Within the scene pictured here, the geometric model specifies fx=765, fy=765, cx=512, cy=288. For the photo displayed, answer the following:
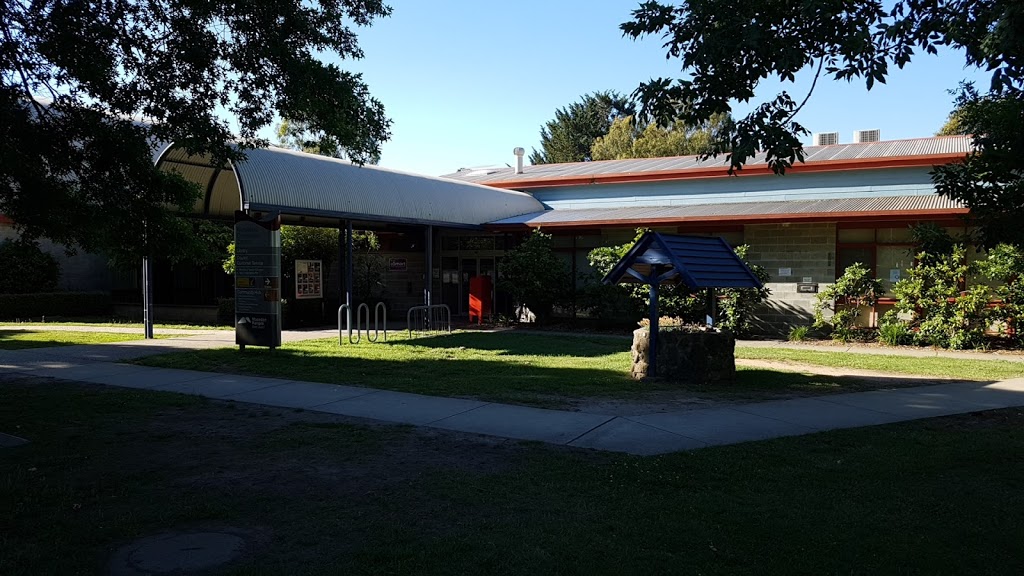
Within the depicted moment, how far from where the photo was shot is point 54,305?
24.7m

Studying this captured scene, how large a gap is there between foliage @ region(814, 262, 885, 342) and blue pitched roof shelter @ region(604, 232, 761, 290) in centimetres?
724

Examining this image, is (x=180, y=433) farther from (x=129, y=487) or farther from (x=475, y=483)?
(x=475, y=483)

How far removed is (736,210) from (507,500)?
1694cm

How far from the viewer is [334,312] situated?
82.9 ft

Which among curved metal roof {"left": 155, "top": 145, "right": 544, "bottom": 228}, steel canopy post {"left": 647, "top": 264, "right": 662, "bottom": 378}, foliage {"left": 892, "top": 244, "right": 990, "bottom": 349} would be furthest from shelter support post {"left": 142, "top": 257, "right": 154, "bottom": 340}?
foliage {"left": 892, "top": 244, "right": 990, "bottom": 349}

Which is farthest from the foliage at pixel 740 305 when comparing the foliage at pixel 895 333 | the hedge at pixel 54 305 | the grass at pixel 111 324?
the hedge at pixel 54 305

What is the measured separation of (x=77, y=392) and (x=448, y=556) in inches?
321

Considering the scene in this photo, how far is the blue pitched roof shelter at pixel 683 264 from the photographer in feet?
38.8

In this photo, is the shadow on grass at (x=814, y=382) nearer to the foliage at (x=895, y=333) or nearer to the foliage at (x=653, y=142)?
the foliage at (x=895, y=333)

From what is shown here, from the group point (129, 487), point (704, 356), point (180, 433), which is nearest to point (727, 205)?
point (704, 356)

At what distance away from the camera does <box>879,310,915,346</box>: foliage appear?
59.0ft

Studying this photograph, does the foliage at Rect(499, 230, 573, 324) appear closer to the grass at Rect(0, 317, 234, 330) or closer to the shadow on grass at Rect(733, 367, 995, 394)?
the grass at Rect(0, 317, 234, 330)

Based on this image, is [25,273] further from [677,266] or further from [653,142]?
[653,142]

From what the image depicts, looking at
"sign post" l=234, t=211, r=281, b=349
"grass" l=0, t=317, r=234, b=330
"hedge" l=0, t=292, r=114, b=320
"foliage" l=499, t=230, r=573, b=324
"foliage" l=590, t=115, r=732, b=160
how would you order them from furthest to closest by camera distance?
"foliage" l=590, t=115, r=732, b=160
"hedge" l=0, t=292, r=114, b=320
"foliage" l=499, t=230, r=573, b=324
"grass" l=0, t=317, r=234, b=330
"sign post" l=234, t=211, r=281, b=349
